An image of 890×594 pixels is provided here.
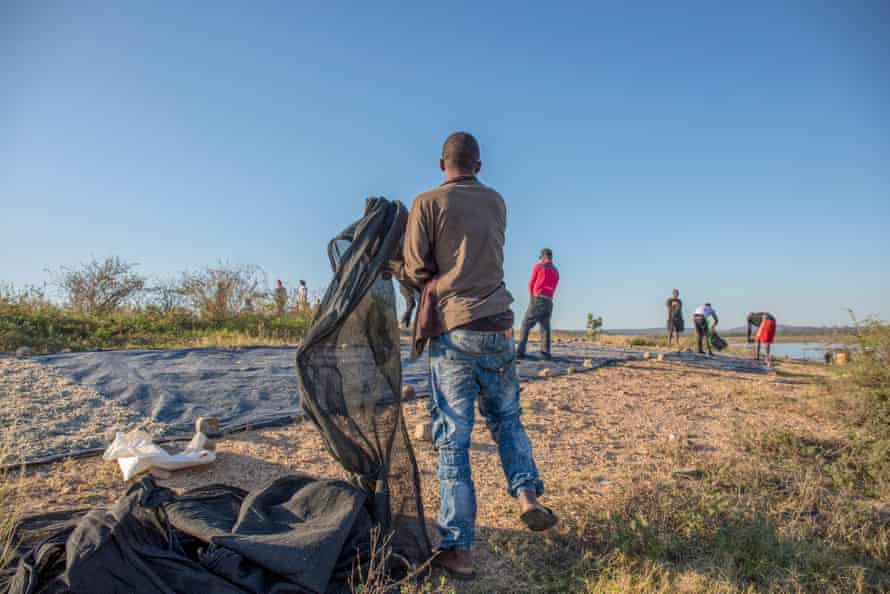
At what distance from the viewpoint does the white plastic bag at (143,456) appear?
334 centimetres

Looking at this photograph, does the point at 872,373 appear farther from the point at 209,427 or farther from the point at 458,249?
the point at 209,427

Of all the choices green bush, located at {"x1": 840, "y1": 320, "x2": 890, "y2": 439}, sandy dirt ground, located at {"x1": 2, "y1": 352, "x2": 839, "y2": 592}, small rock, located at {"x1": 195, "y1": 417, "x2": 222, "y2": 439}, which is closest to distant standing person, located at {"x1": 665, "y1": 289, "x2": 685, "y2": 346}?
sandy dirt ground, located at {"x1": 2, "y1": 352, "x2": 839, "y2": 592}

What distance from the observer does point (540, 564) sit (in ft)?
8.73

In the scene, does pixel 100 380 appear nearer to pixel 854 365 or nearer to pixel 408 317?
pixel 408 317

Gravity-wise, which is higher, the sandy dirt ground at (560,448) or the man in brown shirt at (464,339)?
the man in brown shirt at (464,339)

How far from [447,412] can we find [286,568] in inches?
35.9

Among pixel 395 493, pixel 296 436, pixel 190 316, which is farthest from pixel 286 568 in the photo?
pixel 190 316

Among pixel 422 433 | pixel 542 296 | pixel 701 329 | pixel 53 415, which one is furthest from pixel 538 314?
pixel 701 329

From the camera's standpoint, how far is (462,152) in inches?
102

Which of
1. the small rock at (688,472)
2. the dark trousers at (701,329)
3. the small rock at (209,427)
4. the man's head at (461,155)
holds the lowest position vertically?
the small rock at (688,472)

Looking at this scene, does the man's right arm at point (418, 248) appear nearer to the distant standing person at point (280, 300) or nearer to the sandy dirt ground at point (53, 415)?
the sandy dirt ground at point (53, 415)

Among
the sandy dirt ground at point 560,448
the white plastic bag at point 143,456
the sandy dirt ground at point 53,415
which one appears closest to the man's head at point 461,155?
the sandy dirt ground at point 560,448

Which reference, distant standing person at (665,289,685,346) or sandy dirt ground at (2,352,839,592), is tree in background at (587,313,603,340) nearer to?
distant standing person at (665,289,685,346)

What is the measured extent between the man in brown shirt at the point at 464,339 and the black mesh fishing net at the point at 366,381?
0.16 metres
